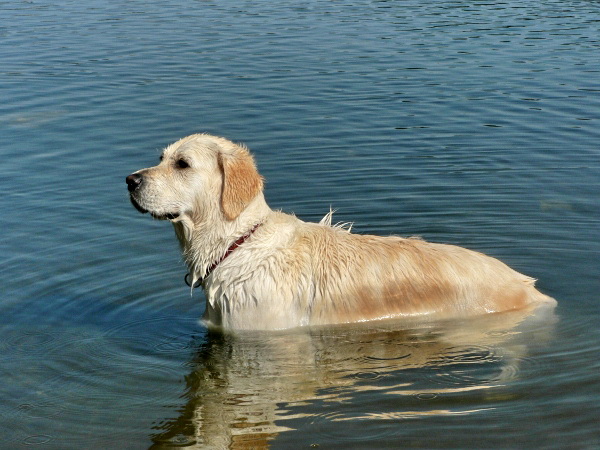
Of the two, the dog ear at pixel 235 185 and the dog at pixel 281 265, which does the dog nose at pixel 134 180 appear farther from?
the dog ear at pixel 235 185

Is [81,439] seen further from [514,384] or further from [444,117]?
[444,117]

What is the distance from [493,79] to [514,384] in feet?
36.9

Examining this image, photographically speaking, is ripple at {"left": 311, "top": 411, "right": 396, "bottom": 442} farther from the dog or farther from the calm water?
the dog

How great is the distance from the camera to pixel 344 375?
747cm

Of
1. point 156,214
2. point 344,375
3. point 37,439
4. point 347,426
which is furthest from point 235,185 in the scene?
point 37,439

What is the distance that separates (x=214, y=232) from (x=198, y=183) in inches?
18.5

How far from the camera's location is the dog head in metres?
7.79

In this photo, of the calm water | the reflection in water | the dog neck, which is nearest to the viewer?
the reflection in water

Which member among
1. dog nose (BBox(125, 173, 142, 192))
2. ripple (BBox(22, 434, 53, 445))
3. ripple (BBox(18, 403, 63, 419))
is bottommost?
ripple (BBox(22, 434, 53, 445))

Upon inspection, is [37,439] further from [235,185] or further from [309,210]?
[309,210]

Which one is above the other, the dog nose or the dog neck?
the dog nose

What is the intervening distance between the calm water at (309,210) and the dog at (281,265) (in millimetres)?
213

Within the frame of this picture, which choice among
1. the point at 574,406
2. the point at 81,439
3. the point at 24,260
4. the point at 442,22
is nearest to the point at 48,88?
the point at 24,260

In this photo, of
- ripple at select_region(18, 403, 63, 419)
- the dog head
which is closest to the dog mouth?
the dog head
